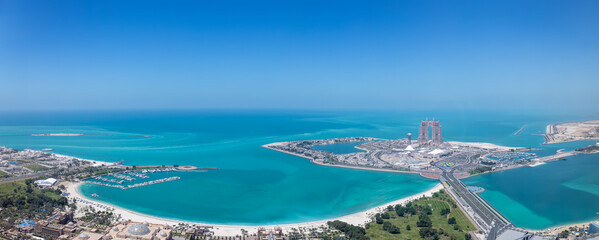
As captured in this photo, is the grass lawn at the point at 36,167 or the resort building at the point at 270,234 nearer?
the resort building at the point at 270,234

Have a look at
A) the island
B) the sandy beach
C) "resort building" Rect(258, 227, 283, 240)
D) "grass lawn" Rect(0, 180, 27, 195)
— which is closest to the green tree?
the sandy beach

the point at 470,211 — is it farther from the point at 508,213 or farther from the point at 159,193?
the point at 159,193

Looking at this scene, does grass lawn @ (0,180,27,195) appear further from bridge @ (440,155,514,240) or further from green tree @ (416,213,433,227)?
bridge @ (440,155,514,240)

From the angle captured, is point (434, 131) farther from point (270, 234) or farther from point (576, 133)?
point (270, 234)

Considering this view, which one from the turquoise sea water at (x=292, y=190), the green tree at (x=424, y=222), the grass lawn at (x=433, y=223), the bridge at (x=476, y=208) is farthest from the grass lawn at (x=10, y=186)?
the bridge at (x=476, y=208)

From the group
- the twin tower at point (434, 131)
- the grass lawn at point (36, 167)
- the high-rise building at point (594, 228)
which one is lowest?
the high-rise building at point (594, 228)

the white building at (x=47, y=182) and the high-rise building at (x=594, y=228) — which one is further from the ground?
the white building at (x=47, y=182)

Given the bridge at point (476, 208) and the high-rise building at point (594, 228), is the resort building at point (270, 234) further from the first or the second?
the high-rise building at point (594, 228)

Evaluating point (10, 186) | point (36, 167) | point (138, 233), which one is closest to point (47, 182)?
point (10, 186)
